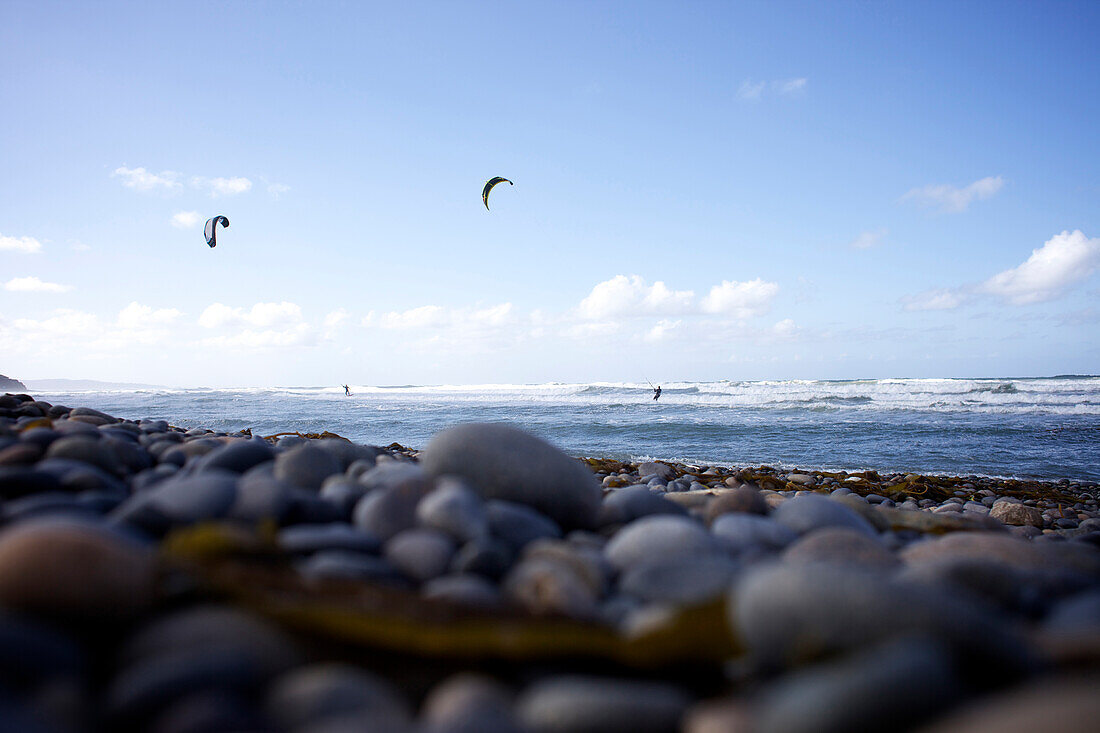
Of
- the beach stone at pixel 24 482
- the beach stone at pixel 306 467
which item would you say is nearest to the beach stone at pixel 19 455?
the beach stone at pixel 24 482

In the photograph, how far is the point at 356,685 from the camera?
1.01 meters

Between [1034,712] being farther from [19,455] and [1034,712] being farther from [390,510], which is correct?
[19,455]

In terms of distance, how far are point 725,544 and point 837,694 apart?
1.04m

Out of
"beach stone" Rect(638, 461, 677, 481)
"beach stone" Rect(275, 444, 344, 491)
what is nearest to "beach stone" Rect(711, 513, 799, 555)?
"beach stone" Rect(275, 444, 344, 491)

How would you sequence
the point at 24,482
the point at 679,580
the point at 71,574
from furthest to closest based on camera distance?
the point at 24,482
the point at 679,580
the point at 71,574

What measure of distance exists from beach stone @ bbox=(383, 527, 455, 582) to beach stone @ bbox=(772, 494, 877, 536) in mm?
1270

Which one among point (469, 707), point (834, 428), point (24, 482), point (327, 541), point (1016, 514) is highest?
point (24, 482)

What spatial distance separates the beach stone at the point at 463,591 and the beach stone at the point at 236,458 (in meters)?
1.27

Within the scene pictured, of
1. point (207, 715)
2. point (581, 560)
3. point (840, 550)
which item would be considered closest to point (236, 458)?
point (581, 560)

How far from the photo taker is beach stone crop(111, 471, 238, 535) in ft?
5.25

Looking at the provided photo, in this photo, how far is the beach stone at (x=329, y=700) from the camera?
0.93 meters

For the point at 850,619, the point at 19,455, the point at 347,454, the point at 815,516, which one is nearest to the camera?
the point at 850,619

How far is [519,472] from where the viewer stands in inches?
88.3

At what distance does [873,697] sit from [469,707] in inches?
23.5
